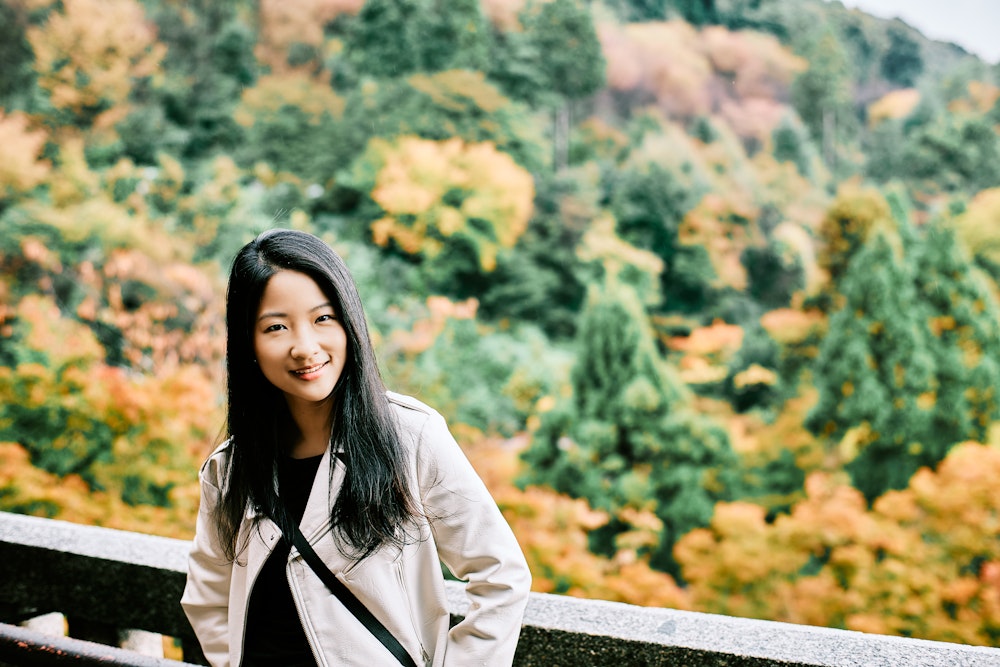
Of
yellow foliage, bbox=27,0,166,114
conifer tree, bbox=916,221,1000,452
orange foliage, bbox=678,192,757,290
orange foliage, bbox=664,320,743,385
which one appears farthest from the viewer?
orange foliage, bbox=678,192,757,290

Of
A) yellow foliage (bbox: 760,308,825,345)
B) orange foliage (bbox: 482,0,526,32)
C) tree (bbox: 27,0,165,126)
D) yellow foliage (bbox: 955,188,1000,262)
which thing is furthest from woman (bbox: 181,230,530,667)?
orange foliage (bbox: 482,0,526,32)

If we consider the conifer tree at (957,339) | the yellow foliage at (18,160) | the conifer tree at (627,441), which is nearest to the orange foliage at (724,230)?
the conifer tree at (957,339)

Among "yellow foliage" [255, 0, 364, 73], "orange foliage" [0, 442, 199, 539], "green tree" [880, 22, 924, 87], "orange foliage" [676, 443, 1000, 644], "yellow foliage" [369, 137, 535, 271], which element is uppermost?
"green tree" [880, 22, 924, 87]

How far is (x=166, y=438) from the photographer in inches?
247

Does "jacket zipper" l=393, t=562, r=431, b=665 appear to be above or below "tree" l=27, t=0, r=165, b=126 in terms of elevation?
below

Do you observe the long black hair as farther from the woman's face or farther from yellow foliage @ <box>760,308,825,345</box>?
yellow foliage @ <box>760,308,825,345</box>

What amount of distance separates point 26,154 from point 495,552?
38.1ft

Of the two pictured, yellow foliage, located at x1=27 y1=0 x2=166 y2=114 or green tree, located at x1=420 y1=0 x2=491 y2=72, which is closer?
yellow foliage, located at x1=27 y1=0 x2=166 y2=114

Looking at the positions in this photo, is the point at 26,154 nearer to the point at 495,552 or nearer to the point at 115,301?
the point at 115,301

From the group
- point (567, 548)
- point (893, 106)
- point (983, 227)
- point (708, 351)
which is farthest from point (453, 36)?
point (567, 548)

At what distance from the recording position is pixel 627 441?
836 centimetres

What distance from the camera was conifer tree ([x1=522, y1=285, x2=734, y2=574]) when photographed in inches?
317

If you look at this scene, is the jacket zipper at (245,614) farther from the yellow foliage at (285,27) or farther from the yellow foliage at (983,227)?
the yellow foliage at (285,27)

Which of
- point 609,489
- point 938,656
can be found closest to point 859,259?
point 609,489
